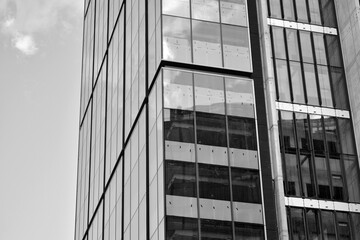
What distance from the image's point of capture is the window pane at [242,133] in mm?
40312

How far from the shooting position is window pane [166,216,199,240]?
1455 inches

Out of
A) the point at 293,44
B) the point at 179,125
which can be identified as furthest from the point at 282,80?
the point at 179,125

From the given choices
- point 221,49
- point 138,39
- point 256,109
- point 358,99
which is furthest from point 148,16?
point 358,99

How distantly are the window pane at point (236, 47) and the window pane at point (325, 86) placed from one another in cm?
469

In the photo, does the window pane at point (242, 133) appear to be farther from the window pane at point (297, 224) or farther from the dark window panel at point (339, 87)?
the dark window panel at point (339, 87)

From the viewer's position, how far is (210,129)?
132 feet

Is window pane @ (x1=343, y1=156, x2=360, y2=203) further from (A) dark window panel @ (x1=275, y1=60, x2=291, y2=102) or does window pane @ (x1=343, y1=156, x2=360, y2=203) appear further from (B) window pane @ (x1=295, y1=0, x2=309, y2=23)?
(B) window pane @ (x1=295, y1=0, x2=309, y2=23)

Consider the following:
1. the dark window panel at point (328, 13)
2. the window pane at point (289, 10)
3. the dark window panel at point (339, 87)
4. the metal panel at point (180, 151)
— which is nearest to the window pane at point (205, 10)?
the window pane at point (289, 10)

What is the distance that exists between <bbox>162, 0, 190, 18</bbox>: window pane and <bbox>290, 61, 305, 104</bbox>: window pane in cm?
657

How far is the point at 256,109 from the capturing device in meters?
41.9

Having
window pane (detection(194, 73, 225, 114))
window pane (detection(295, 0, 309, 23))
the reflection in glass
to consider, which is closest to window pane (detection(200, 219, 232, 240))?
window pane (detection(194, 73, 225, 114))

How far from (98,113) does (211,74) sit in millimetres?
19939

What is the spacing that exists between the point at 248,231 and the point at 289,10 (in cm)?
1498

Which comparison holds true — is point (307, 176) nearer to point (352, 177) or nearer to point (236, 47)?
point (352, 177)
